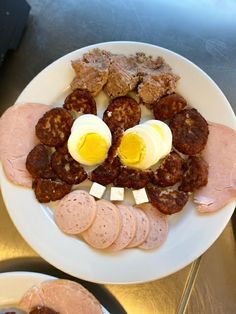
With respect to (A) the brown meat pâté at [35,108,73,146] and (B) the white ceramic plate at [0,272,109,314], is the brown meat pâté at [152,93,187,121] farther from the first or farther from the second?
(B) the white ceramic plate at [0,272,109,314]

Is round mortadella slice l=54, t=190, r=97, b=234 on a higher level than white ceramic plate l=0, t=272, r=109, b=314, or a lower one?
higher

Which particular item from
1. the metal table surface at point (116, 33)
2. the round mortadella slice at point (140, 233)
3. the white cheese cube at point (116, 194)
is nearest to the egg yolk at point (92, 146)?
the white cheese cube at point (116, 194)

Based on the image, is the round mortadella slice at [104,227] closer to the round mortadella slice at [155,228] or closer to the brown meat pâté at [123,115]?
the round mortadella slice at [155,228]

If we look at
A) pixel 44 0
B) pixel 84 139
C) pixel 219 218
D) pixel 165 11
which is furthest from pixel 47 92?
pixel 219 218

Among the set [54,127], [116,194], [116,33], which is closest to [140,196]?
[116,194]

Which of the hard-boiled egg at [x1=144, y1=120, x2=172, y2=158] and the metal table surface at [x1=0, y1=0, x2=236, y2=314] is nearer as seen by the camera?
the hard-boiled egg at [x1=144, y1=120, x2=172, y2=158]

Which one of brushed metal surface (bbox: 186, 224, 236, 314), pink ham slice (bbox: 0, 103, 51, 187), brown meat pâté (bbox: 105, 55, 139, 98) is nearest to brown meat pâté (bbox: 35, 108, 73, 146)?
pink ham slice (bbox: 0, 103, 51, 187)

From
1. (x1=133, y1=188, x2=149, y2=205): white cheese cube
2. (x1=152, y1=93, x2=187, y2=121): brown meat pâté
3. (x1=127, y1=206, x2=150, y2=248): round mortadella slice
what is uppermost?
(x1=152, y1=93, x2=187, y2=121): brown meat pâté
